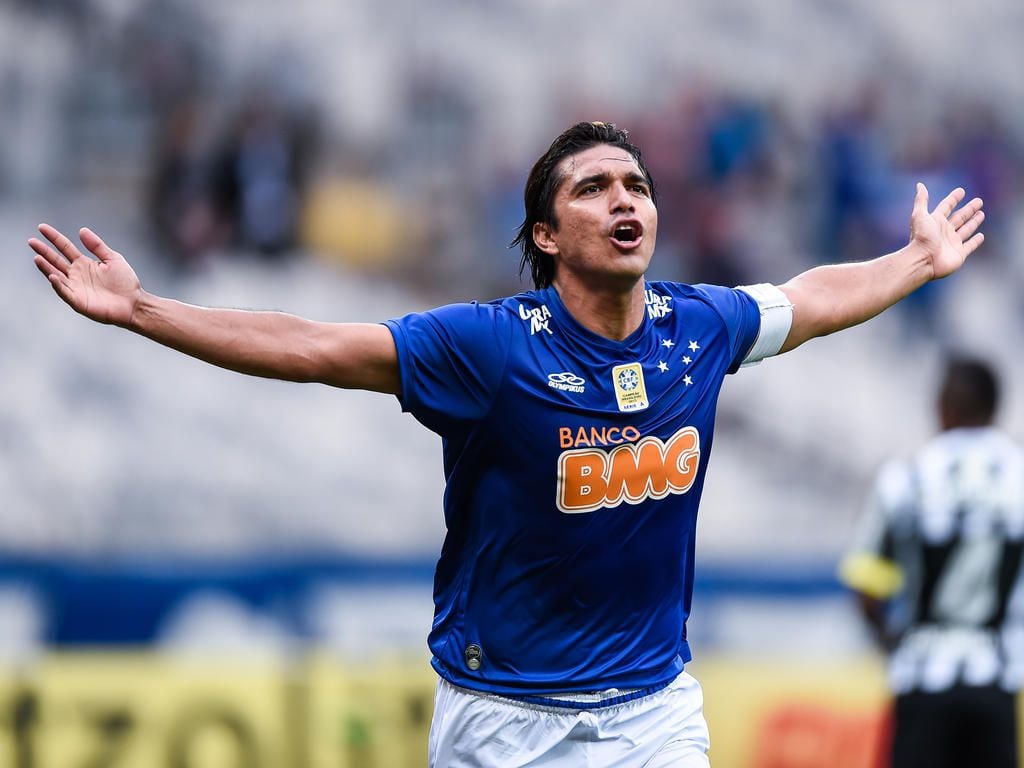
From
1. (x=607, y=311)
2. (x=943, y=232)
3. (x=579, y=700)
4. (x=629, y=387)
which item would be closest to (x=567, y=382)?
(x=629, y=387)

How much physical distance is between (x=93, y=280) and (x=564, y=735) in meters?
1.83

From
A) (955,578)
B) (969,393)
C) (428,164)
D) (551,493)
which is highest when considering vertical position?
(428,164)

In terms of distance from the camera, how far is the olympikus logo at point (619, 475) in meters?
4.41

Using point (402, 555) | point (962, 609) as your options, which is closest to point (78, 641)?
point (402, 555)

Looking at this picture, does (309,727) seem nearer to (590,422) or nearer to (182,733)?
A: (182,733)

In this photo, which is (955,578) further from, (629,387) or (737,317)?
(629,387)

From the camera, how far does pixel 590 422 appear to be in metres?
4.46

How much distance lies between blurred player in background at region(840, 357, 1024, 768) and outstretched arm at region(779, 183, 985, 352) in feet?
5.64

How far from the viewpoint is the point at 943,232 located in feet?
17.4

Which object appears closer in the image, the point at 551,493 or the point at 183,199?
the point at 551,493

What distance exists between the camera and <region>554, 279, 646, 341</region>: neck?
15.3 ft

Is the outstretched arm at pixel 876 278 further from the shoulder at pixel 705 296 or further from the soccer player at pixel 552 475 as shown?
the soccer player at pixel 552 475

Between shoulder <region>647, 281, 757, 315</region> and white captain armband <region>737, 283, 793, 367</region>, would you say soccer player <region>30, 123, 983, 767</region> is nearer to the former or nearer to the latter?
shoulder <region>647, 281, 757, 315</region>

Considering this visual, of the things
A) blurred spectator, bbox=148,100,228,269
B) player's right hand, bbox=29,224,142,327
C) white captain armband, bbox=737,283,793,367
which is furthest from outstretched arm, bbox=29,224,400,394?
blurred spectator, bbox=148,100,228,269
